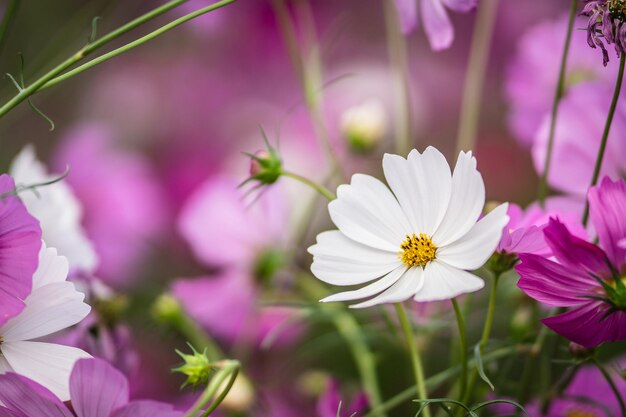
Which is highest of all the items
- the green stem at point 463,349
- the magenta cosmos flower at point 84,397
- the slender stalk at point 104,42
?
the slender stalk at point 104,42

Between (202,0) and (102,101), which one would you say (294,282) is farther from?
(102,101)

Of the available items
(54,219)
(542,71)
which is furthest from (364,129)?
(54,219)

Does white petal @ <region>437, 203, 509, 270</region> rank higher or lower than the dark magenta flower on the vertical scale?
lower

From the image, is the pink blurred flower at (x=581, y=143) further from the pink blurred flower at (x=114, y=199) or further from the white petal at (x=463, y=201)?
the pink blurred flower at (x=114, y=199)

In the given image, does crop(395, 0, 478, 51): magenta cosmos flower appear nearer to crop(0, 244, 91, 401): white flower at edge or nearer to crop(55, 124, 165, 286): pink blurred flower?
crop(0, 244, 91, 401): white flower at edge

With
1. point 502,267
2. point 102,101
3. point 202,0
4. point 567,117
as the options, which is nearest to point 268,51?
point 102,101

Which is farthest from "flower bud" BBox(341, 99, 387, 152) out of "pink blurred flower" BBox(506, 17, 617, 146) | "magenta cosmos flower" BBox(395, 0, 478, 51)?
"magenta cosmos flower" BBox(395, 0, 478, 51)

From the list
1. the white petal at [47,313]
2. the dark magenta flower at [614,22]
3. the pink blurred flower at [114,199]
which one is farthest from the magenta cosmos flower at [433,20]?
the pink blurred flower at [114,199]
